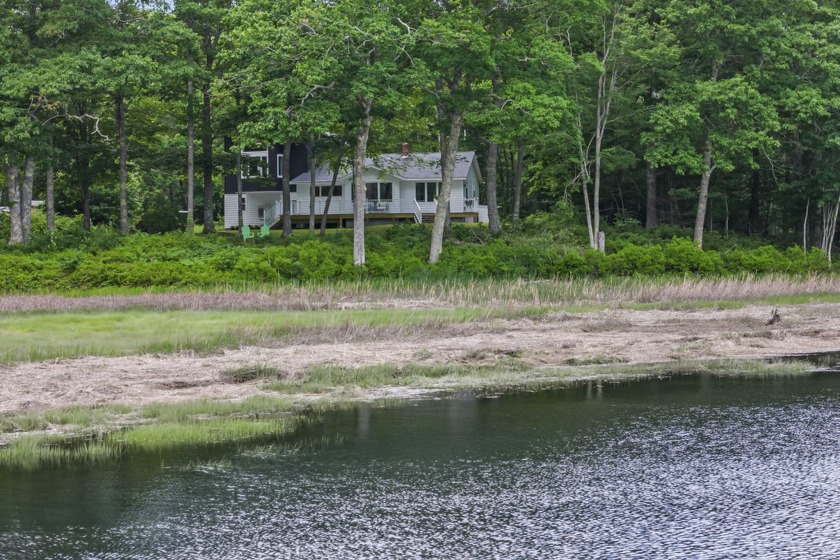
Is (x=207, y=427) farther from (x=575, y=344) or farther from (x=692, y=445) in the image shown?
(x=575, y=344)

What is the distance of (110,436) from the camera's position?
12.6 m

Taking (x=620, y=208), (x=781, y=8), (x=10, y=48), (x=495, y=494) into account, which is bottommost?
(x=495, y=494)

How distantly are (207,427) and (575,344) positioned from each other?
973 cm

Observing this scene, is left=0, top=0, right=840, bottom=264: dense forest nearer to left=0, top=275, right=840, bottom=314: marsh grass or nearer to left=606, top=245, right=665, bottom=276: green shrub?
→ left=606, top=245, right=665, bottom=276: green shrub

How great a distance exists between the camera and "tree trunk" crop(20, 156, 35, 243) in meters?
38.9

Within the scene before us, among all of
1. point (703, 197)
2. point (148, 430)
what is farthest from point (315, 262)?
point (703, 197)

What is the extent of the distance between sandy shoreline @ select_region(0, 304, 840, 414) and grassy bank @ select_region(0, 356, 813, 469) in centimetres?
47

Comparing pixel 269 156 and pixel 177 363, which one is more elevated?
pixel 269 156

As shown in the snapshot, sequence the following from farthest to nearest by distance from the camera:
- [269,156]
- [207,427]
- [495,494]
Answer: [269,156]
[207,427]
[495,494]

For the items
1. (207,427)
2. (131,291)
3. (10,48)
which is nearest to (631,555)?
(207,427)

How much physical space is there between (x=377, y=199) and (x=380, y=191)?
803mm

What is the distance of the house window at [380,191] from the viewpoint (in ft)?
205

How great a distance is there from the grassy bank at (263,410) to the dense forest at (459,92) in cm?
1808

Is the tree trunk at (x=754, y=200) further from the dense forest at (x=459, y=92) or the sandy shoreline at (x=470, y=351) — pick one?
the sandy shoreline at (x=470, y=351)
